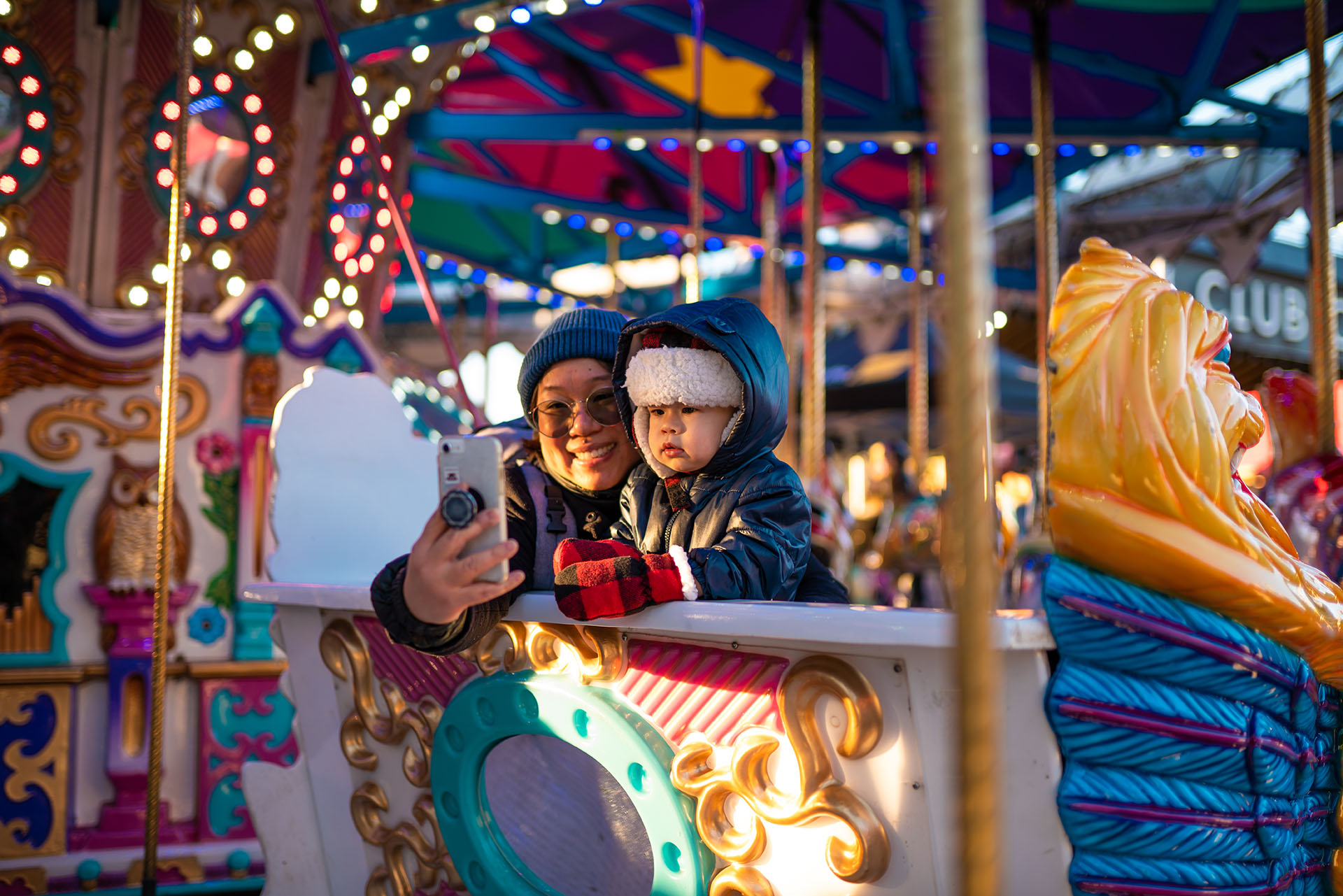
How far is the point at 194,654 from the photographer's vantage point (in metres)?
2.49

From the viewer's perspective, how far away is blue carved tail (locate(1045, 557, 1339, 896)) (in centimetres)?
81

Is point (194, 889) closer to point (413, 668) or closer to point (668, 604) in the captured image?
point (413, 668)

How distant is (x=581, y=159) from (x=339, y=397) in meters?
4.77

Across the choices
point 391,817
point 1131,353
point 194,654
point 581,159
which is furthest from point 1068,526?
point 581,159

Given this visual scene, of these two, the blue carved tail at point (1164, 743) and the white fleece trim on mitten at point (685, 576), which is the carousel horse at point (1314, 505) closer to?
the blue carved tail at point (1164, 743)

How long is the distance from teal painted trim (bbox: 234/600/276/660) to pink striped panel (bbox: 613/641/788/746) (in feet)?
5.68

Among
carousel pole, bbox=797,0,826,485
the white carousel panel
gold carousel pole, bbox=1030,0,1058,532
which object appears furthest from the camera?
carousel pole, bbox=797,0,826,485

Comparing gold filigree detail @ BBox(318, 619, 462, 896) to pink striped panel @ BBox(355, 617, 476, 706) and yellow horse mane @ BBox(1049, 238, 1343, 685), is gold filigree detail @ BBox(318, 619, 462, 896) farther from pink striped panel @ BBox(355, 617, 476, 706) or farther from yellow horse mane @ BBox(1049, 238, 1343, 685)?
yellow horse mane @ BBox(1049, 238, 1343, 685)

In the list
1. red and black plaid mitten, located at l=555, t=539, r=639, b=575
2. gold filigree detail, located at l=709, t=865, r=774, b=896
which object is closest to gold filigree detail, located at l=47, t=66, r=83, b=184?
red and black plaid mitten, located at l=555, t=539, r=639, b=575

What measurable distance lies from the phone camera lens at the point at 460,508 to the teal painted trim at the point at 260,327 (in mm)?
1718

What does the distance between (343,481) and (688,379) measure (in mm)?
828

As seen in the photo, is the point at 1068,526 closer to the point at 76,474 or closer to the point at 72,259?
the point at 76,474

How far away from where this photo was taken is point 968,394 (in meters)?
0.54

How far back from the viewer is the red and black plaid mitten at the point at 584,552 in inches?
42.1
